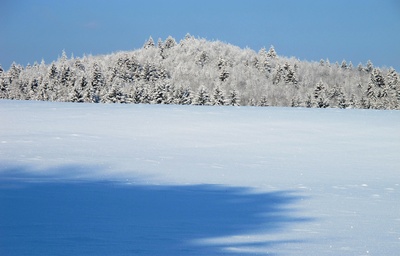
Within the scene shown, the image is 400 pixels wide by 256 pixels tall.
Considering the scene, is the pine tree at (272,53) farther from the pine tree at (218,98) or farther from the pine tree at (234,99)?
the pine tree at (218,98)

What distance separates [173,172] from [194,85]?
107048mm

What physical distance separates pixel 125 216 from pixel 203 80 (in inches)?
4333

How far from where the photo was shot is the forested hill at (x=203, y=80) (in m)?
75.5

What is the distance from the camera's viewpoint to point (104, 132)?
694 inches

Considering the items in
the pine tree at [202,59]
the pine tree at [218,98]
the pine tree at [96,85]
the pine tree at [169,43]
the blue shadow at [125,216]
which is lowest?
the blue shadow at [125,216]

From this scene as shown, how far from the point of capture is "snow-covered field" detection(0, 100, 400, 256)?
517cm

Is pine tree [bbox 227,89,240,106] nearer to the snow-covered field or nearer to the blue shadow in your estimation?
the snow-covered field

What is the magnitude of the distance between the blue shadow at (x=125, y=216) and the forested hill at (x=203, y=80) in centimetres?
6322

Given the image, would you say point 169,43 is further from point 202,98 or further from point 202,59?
point 202,98

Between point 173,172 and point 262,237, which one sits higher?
point 173,172

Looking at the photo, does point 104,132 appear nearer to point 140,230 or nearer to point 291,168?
point 291,168

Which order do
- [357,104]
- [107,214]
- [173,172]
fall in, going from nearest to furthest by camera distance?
[107,214] → [173,172] → [357,104]

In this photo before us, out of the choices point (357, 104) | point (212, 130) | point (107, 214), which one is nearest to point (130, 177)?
point (107, 214)

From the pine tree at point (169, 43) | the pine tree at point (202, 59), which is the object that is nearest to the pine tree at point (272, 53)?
the pine tree at point (202, 59)
